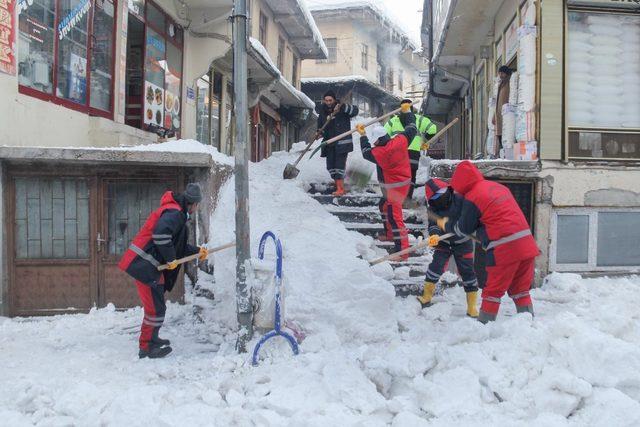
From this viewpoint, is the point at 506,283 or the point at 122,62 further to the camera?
the point at 122,62

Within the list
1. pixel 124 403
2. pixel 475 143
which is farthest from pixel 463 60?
pixel 124 403

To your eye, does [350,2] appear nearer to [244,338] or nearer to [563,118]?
[563,118]

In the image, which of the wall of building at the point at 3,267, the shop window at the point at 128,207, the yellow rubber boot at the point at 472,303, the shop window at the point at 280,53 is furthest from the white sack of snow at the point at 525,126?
the shop window at the point at 280,53

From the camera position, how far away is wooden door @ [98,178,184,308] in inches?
264

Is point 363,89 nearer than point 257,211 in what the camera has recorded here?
No

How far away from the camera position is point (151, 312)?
5.05m

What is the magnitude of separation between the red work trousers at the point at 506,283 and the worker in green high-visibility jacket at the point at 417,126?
3373 millimetres

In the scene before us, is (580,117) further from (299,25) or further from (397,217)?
(299,25)

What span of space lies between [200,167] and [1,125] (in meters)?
2.32

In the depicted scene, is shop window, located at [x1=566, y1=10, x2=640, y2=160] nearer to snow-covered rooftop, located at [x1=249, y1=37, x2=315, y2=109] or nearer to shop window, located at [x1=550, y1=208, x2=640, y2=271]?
shop window, located at [x1=550, y1=208, x2=640, y2=271]

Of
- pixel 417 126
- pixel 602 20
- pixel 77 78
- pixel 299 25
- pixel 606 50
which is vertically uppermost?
pixel 299 25

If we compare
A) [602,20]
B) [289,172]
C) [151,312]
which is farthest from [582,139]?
[151,312]

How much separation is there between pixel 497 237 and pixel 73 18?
6704 mm

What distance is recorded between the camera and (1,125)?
240 inches
